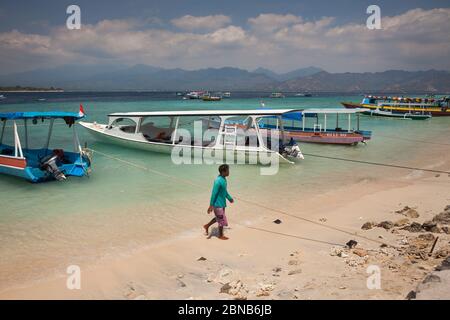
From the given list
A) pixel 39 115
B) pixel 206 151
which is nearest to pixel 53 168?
pixel 39 115

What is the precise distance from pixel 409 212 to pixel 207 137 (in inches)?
454

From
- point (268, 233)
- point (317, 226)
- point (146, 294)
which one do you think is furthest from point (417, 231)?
point (146, 294)

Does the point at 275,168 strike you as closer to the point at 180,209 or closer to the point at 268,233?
the point at 180,209

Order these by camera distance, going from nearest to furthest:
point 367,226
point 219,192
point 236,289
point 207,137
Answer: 1. point 236,289
2. point 219,192
3. point 367,226
4. point 207,137

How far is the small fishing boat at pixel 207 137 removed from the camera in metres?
17.0

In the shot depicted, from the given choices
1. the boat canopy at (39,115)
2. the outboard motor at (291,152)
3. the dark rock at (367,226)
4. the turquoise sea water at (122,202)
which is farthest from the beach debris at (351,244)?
the boat canopy at (39,115)

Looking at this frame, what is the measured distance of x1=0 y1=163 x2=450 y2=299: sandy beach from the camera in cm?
578

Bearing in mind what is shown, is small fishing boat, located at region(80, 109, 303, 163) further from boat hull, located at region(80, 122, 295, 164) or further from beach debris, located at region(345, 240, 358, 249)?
beach debris, located at region(345, 240, 358, 249)

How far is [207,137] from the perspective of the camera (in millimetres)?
19266

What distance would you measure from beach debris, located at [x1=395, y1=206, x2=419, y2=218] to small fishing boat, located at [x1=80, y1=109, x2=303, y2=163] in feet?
23.8

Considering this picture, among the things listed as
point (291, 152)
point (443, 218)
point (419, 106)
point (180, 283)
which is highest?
point (419, 106)

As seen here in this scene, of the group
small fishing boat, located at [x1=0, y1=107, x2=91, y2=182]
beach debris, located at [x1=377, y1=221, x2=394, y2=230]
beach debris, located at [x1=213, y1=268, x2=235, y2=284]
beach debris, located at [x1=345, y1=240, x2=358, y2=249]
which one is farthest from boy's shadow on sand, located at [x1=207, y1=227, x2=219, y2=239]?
small fishing boat, located at [x1=0, y1=107, x2=91, y2=182]

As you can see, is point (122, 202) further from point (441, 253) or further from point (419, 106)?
point (419, 106)
